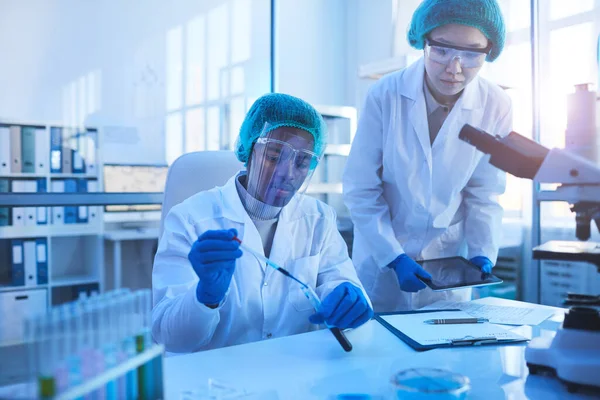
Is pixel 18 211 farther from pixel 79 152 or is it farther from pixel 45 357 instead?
pixel 45 357

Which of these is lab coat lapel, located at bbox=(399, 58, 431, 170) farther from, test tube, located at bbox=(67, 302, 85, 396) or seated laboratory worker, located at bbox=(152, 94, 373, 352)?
test tube, located at bbox=(67, 302, 85, 396)

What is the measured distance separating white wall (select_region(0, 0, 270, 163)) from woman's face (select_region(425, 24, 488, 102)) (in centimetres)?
349

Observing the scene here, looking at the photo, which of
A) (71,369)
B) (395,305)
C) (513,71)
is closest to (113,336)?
(71,369)

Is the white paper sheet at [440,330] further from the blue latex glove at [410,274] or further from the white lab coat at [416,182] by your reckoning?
the white lab coat at [416,182]

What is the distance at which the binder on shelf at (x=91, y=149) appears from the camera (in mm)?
4219

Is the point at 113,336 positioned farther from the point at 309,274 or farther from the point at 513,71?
the point at 513,71

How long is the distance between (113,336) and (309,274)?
31.7 inches

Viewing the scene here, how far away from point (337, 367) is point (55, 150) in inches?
148

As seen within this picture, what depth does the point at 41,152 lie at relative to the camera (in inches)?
156

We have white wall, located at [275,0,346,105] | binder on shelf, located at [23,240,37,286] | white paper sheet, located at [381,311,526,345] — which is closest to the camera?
white paper sheet, located at [381,311,526,345]

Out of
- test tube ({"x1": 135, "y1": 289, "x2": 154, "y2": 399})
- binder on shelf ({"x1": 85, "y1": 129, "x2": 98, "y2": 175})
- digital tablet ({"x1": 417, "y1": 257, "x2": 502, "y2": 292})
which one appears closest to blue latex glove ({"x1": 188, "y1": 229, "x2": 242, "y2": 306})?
test tube ({"x1": 135, "y1": 289, "x2": 154, "y2": 399})

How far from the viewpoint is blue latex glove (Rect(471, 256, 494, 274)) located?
158cm

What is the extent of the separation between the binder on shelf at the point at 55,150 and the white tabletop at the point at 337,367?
354cm

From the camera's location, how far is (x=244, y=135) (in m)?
1.35
